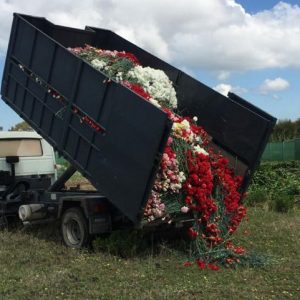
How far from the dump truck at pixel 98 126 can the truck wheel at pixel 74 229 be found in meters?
0.02

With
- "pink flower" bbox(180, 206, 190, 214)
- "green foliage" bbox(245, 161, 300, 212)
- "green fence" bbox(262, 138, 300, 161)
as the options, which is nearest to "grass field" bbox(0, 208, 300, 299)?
"pink flower" bbox(180, 206, 190, 214)

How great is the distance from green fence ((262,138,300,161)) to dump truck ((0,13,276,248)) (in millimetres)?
A: 20694

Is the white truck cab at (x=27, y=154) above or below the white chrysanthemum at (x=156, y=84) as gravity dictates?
below

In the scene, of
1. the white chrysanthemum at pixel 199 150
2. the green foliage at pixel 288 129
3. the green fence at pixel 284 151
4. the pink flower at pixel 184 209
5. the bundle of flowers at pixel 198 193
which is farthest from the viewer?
the green foliage at pixel 288 129

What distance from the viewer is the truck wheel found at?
25.5 feet

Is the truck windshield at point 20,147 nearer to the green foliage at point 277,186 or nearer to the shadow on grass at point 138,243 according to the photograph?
the shadow on grass at point 138,243

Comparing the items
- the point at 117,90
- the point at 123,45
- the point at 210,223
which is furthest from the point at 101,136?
the point at 123,45

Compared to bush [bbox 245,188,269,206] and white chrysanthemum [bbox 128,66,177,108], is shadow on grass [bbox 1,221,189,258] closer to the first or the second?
white chrysanthemum [bbox 128,66,177,108]

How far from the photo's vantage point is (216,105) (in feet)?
27.5

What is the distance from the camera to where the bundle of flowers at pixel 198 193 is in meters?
7.00

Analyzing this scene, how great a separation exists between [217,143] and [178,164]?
143 centimetres

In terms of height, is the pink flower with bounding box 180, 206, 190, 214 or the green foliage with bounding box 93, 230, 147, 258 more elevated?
the pink flower with bounding box 180, 206, 190, 214

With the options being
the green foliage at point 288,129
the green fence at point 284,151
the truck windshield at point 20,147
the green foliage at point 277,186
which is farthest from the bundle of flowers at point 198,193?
the green foliage at point 288,129

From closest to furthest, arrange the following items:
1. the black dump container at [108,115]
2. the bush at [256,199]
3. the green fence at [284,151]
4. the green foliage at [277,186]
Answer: the black dump container at [108,115] < the green foliage at [277,186] < the bush at [256,199] < the green fence at [284,151]
